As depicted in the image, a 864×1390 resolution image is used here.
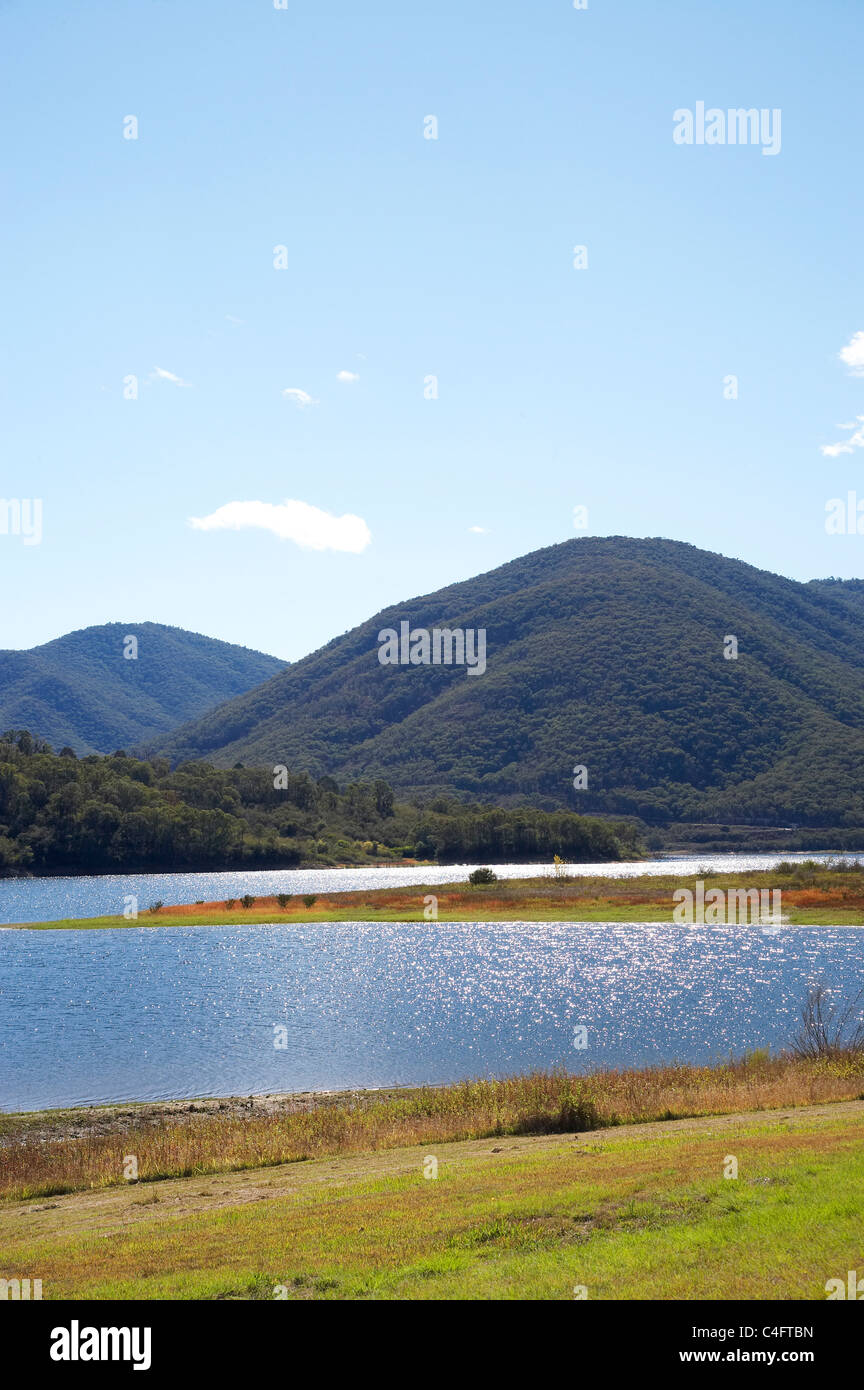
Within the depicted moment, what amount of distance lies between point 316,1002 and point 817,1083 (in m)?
26.6

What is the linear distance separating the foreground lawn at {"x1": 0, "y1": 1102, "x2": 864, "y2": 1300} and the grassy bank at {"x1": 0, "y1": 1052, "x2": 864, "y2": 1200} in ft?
7.01

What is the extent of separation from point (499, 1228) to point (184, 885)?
4828 inches

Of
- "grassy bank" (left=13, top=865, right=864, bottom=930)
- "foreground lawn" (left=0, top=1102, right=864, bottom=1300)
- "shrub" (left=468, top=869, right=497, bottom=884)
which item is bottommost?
"grassy bank" (left=13, top=865, right=864, bottom=930)

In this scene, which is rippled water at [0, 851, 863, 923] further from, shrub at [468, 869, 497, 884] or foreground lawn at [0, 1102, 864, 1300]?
foreground lawn at [0, 1102, 864, 1300]

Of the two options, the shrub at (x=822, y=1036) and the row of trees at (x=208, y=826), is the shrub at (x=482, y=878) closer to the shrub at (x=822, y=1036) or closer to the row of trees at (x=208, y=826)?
the row of trees at (x=208, y=826)

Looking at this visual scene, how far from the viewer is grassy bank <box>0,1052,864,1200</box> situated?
20.0m

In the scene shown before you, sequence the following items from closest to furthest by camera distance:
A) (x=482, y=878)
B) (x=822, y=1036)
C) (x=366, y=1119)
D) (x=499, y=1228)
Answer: (x=499, y=1228) < (x=366, y=1119) < (x=822, y=1036) < (x=482, y=878)

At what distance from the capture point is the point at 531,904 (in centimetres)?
8838

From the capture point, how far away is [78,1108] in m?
27.1

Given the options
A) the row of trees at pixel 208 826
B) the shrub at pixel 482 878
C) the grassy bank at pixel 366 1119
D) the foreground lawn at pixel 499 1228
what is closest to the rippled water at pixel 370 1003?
the grassy bank at pixel 366 1119

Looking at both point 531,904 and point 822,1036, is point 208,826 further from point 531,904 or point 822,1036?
point 822,1036

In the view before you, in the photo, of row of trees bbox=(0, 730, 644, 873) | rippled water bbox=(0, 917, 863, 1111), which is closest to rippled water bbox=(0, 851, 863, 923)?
row of trees bbox=(0, 730, 644, 873)

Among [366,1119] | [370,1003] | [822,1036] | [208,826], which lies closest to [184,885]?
[208,826]
